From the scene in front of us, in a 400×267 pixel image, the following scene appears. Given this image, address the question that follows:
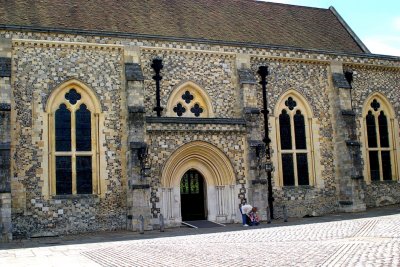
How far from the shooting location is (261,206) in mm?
23453

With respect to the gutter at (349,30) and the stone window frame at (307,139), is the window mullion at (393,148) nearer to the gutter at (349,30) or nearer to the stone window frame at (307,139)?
the gutter at (349,30)

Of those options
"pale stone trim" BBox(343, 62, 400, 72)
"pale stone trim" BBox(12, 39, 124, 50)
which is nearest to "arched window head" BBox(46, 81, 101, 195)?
"pale stone trim" BBox(12, 39, 124, 50)

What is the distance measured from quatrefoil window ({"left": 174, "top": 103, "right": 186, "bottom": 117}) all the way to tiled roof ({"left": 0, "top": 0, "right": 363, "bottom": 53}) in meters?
3.61

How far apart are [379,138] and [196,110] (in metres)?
11.1

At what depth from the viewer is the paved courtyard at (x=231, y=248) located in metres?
11.5

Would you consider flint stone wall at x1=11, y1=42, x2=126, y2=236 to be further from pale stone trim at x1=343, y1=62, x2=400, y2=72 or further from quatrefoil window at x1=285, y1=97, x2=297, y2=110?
pale stone trim at x1=343, y1=62, x2=400, y2=72

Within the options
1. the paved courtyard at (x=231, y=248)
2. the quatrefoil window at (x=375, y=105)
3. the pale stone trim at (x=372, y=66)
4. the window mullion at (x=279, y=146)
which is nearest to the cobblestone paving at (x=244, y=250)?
the paved courtyard at (x=231, y=248)

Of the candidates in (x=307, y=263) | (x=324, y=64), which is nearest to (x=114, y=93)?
(x=324, y=64)

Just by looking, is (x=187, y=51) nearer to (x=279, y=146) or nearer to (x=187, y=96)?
(x=187, y=96)

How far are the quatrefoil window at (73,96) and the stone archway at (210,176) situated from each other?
4917 mm

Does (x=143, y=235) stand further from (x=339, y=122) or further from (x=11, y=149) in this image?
(x=339, y=122)

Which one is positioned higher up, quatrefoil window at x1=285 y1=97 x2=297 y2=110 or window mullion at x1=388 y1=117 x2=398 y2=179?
quatrefoil window at x1=285 y1=97 x2=297 y2=110

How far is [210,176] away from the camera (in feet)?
78.7

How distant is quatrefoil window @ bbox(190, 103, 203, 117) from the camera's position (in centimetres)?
2461
